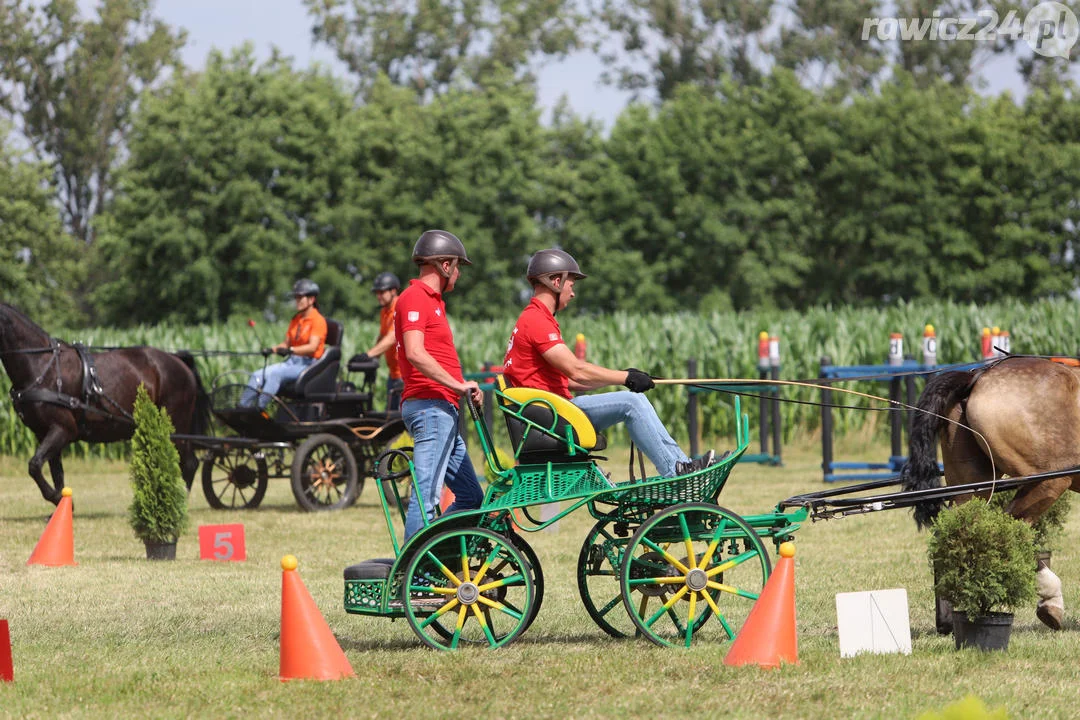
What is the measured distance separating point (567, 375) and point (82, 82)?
47829 millimetres

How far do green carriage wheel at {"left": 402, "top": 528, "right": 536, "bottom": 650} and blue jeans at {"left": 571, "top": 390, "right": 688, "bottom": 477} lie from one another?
2.65ft

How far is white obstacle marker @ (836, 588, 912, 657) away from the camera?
698cm

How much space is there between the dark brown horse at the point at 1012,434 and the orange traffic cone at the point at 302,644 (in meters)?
3.34

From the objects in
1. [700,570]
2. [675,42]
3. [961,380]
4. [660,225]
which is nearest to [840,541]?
[961,380]

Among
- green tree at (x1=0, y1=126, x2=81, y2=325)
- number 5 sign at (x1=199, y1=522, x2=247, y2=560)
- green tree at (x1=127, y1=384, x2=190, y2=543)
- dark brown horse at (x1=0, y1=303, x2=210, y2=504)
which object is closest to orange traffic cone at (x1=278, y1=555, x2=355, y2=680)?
number 5 sign at (x1=199, y1=522, x2=247, y2=560)

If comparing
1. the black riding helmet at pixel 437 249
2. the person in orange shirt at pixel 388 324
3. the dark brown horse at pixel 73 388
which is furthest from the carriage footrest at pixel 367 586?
the dark brown horse at pixel 73 388

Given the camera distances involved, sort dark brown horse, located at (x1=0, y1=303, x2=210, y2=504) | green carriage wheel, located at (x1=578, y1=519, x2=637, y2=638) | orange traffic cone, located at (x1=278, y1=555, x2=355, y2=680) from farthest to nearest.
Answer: dark brown horse, located at (x1=0, y1=303, x2=210, y2=504) < green carriage wheel, located at (x1=578, y1=519, x2=637, y2=638) < orange traffic cone, located at (x1=278, y1=555, x2=355, y2=680)

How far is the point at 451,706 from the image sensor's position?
5988 mm

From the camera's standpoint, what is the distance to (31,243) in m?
39.8

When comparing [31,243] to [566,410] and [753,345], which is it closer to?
[753,345]

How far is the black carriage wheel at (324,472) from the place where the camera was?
1490 centimetres

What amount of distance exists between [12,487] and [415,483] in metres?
13.5

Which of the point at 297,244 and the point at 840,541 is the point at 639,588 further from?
the point at 297,244

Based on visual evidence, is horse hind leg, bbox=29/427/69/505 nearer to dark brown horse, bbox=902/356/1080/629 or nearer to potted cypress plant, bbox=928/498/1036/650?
dark brown horse, bbox=902/356/1080/629
